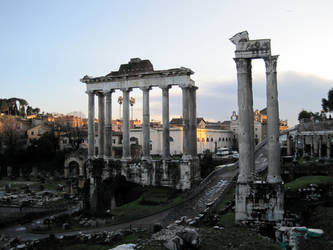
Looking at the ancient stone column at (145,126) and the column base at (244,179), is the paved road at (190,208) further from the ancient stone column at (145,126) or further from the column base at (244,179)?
the ancient stone column at (145,126)

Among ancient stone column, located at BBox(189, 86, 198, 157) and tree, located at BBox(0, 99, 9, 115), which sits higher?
tree, located at BBox(0, 99, 9, 115)

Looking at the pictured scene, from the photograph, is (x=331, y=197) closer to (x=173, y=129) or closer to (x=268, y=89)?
(x=268, y=89)

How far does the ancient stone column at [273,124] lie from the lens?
17359mm

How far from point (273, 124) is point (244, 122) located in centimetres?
144

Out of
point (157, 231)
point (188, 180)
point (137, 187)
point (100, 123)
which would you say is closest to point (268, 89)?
point (157, 231)

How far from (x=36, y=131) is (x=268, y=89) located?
70821mm

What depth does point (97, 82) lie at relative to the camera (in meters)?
32.2

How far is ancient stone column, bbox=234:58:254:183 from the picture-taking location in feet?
57.7

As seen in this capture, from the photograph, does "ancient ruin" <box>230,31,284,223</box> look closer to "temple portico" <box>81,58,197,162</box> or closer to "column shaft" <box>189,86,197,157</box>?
"temple portico" <box>81,58,197,162</box>

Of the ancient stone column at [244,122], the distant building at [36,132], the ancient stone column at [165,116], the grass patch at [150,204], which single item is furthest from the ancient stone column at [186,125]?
the distant building at [36,132]

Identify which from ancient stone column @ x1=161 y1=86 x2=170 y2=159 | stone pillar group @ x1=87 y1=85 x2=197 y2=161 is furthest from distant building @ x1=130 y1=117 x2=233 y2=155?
ancient stone column @ x1=161 y1=86 x2=170 y2=159

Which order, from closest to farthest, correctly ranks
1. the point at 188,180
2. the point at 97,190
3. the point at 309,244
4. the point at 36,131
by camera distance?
1. the point at 309,244
2. the point at 188,180
3. the point at 97,190
4. the point at 36,131

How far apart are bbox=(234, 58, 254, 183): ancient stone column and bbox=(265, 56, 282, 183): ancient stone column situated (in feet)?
3.38

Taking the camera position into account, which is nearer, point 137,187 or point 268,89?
point 268,89
